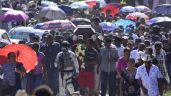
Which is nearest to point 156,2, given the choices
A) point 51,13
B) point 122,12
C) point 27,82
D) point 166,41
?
point 122,12

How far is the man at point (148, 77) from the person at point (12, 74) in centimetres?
227

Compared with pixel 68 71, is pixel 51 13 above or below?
below

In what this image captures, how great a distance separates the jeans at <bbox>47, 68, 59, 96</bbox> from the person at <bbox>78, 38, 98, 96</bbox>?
2.13 feet

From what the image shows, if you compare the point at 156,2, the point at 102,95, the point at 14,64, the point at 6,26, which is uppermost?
the point at 14,64

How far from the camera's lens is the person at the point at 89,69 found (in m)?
17.6

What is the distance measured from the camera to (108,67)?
17.4m

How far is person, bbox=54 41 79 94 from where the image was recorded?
17.3 metres

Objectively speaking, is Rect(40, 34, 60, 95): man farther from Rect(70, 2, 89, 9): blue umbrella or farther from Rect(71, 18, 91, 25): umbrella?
Rect(70, 2, 89, 9): blue umbrella

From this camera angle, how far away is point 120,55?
1792 cm

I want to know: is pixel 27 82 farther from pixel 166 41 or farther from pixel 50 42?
pixel 166 41

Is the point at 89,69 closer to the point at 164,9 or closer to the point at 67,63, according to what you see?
the point at 67,63

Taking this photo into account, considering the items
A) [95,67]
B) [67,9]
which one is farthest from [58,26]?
[67,9]

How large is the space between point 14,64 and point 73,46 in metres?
4.43

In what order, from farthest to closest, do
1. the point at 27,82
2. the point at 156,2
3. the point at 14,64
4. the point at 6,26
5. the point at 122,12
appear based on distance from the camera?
the point at 156,2 → the point at 122,12 → the point at 6,26 → the point at 27,82 → the point at 14,64
